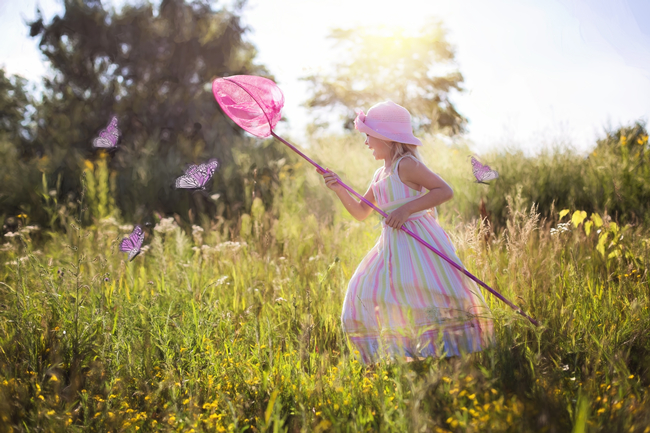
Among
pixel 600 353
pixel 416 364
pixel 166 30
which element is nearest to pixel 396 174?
pixel 416 364

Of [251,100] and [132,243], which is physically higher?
[251,100]

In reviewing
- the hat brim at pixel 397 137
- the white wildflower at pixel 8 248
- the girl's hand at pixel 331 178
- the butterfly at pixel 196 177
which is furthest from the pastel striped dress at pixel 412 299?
the white wildflower at pixel 8 248

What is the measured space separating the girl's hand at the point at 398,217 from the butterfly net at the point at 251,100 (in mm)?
870

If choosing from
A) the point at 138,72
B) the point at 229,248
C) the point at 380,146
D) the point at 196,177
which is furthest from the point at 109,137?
the point at 138,72

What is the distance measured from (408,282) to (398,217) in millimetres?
331

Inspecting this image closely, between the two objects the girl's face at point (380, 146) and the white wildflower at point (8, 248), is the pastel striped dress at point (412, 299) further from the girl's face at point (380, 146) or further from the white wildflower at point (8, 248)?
the white wildflower at point (8, 248)

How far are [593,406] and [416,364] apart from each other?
0.66 metres

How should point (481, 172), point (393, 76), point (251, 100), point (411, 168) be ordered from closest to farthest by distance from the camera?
point (411, 168)
point (251, 100)
point (481, 172)
point (393, 76)

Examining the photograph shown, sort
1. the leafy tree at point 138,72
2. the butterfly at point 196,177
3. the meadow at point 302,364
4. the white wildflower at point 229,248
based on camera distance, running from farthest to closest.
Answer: the leafy tree at point 138,72 < the white wildflower at point 229,248 < the butterfly at point 196,177 < the meadow at point 302,364

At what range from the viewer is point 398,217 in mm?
2270

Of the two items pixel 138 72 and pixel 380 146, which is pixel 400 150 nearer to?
pixel 380 146

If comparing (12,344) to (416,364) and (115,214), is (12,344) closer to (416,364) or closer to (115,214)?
(416,364)

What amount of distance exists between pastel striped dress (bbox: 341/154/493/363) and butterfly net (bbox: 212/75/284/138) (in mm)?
795

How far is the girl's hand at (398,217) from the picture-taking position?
2.26 meters
